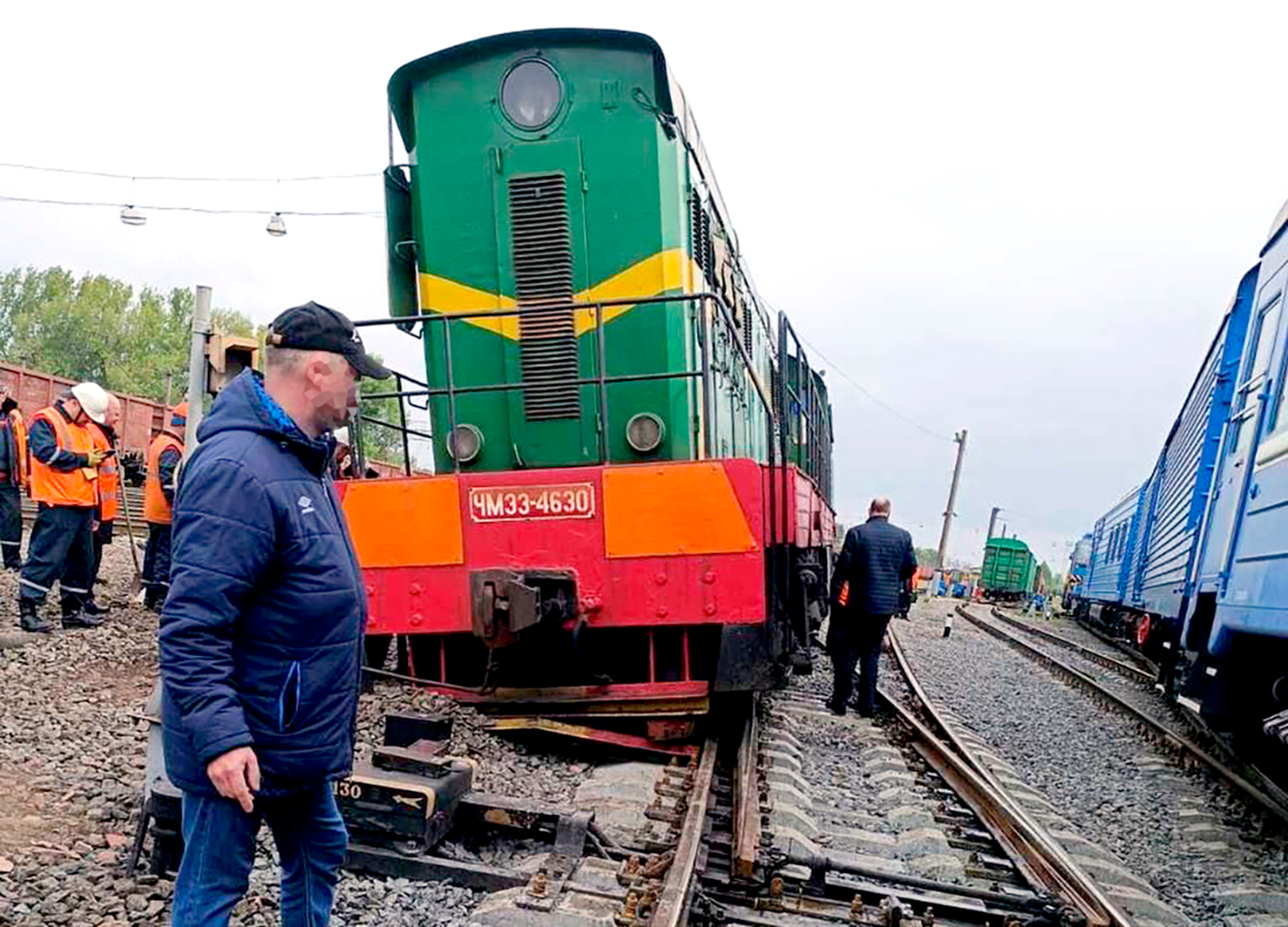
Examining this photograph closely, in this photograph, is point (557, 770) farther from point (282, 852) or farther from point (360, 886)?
point (282, 852)

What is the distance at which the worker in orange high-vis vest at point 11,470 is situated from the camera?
23.8ft

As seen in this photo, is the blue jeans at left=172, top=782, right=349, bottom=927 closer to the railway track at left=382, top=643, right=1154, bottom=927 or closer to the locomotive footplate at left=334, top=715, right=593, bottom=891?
the railway track at left=382, top=643, right=1154, bottom=927

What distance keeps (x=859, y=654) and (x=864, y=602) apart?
0.42 meters

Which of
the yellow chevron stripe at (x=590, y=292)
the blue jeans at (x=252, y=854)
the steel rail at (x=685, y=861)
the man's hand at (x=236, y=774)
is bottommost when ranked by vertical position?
the steel rail at (x=685, y=861)

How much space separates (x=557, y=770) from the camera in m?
4.59

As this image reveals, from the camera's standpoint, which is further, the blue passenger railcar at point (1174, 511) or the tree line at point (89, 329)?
the tree line at point (89, 329)

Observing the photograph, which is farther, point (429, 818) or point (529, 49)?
point (529, 49)

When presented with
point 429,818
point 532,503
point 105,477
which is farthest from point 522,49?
point 105,477

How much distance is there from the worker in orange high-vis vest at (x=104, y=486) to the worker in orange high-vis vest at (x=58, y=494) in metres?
0.13

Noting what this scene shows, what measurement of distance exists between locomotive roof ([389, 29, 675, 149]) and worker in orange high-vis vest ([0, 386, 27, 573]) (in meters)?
4.00

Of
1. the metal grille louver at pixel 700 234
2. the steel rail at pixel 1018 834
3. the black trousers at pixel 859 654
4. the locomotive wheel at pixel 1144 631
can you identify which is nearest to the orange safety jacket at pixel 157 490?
the metal grille louver at pixel 700 234

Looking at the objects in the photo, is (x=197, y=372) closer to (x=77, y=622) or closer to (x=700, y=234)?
(x=700, y=234)

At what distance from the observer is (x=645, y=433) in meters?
5.26

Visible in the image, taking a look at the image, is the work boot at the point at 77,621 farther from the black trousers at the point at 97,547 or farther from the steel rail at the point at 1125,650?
the steel rail at the point at 1125,650
